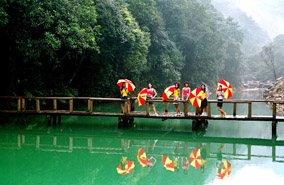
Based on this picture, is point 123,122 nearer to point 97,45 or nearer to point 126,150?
point 126,150

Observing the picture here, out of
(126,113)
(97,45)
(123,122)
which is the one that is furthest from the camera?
(97,45)

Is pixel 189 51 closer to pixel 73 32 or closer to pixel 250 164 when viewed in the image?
pixel 73 32

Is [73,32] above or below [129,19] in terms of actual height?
below

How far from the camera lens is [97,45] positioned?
23172mm

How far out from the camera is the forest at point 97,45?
49.4ft

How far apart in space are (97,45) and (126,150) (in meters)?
13.8

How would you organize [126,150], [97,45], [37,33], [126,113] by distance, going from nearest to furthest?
[126,150], [126,113], [37,33], [97,45]

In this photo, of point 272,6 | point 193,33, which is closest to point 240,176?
point 193,33

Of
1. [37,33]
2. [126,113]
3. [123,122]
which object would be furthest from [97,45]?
[126,113]

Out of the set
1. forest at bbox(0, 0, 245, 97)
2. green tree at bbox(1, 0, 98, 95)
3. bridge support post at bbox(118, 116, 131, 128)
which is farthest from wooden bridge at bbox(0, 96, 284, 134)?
forest at bbox(0, 0, 245, 97)

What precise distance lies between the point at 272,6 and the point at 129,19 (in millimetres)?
152261

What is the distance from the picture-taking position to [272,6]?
15738cm

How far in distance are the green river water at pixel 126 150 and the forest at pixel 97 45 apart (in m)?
3.57

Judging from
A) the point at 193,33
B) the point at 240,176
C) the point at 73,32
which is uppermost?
the point at 193,33
